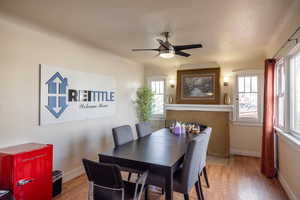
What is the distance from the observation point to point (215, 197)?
278cm

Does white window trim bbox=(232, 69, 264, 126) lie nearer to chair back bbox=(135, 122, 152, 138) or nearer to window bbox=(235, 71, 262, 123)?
window bbox=(235, 71, 262, 123)

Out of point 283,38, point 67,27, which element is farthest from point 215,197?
point 67,27

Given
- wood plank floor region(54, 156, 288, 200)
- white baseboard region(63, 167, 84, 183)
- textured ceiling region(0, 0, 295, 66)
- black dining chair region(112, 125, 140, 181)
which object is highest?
textured ceiling region(0, 0, 295, 66)

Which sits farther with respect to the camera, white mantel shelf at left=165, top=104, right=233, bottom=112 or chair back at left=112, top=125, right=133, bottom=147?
white mantel shelf at left=165, top=104, right=233, bottom=112

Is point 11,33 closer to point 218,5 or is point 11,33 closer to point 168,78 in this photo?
point 218,5

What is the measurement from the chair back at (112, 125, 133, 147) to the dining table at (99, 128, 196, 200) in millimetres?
137

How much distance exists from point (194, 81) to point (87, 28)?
332cm

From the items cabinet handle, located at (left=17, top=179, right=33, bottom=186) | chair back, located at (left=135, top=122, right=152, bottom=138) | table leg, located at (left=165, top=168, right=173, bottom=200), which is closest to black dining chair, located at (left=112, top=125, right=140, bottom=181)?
chair back, located at (left=135, top=122, right=152, bottom=138)

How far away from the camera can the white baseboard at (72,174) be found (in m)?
3.35

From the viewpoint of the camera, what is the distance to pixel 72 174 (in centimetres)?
347

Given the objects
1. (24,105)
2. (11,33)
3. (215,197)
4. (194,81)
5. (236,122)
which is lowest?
(215,197)

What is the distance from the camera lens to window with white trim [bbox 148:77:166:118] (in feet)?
19.4

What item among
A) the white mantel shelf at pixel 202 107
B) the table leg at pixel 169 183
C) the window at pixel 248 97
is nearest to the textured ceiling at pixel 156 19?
the window at pixel 248 97

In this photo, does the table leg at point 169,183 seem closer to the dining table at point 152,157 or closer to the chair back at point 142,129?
the dining table at point 152,157
